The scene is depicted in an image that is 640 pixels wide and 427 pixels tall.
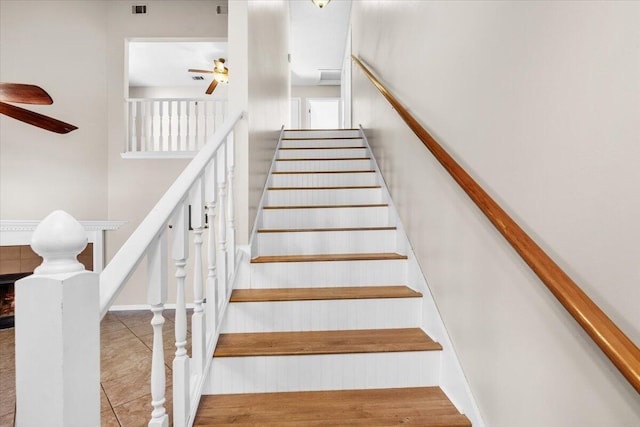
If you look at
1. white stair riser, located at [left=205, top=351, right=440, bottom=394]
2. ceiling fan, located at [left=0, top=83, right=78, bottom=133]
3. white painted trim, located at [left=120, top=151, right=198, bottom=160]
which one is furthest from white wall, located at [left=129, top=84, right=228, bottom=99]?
white stair riser, located at [left=205, top=351, right=440, bottom=394]

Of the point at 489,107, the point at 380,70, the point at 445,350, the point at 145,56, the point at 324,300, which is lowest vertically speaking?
the point at 445,350

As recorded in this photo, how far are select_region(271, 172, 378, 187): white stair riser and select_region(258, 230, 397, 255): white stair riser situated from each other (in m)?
0.88

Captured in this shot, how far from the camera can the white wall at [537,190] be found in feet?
2.46

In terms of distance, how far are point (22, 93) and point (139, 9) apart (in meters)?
2.81

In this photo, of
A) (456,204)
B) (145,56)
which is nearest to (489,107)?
(456,204)

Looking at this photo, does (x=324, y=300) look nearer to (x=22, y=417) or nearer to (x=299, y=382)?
(x=299, y=382)

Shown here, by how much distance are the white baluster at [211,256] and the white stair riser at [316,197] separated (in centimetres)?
122

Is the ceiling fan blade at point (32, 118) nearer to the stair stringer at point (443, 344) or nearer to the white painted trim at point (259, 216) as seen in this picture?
the white painted trim at point (259, 216)

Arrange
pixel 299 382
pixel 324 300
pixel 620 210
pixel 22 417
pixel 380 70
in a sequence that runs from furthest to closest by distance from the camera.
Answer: pixel 380 70 < pixel 324 300 < pixel 299 382 < pixel 620 210 < pixel 22 417

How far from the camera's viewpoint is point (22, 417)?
0.58m

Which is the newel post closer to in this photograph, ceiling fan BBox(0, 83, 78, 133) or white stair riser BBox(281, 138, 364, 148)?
ceiling fan BBox(0, 83, 78, 133)

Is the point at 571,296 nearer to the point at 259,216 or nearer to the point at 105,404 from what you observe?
the point at 259,216

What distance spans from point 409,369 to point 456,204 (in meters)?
0.68

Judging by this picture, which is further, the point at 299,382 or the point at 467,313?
the point at 299,382
